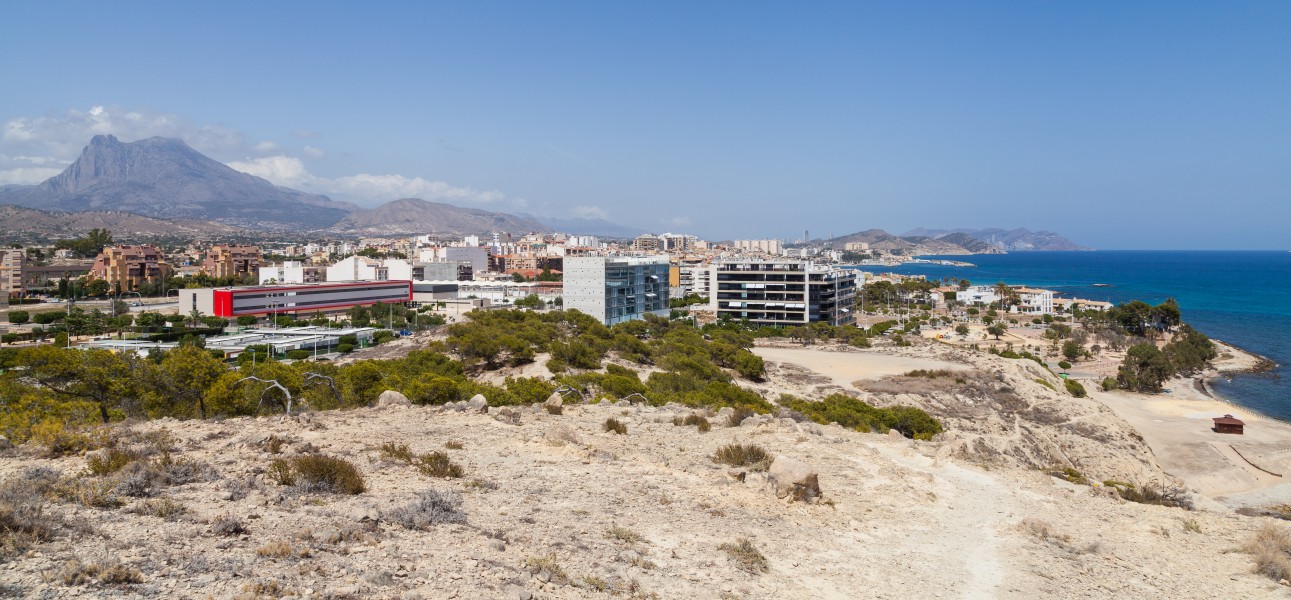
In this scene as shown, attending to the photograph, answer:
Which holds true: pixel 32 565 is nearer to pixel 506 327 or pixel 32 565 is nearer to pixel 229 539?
pixel 229 539

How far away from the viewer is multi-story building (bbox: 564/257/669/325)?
62.1 meters

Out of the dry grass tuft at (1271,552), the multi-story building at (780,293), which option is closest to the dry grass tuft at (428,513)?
the dry grass tuft at (1271,552)

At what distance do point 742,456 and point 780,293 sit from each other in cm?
5420

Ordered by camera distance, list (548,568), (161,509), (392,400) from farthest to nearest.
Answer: (392,400) < (161,509) < (548,568)

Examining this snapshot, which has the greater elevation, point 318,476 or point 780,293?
point 780,293

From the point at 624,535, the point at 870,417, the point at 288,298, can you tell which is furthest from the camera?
the point at 288,298

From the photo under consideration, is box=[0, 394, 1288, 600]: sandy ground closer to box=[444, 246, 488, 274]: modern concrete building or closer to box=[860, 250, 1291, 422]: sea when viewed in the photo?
box=[860, 250, 1291, 422]: sea

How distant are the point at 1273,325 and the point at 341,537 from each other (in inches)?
4418

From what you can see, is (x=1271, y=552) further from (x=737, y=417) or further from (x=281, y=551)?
(x=281, y=551)

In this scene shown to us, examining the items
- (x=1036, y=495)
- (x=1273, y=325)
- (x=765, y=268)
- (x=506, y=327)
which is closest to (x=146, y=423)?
(x=1036, y=495)

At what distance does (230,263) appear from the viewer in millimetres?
105625

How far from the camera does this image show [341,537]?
734 cm

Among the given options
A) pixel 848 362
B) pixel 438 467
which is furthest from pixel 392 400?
pixel 848 362

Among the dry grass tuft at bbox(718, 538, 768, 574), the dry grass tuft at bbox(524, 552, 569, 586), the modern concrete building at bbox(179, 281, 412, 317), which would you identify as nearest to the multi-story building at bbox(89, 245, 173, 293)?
the modern concrete building at bbox(179, 281, 412, 317)
